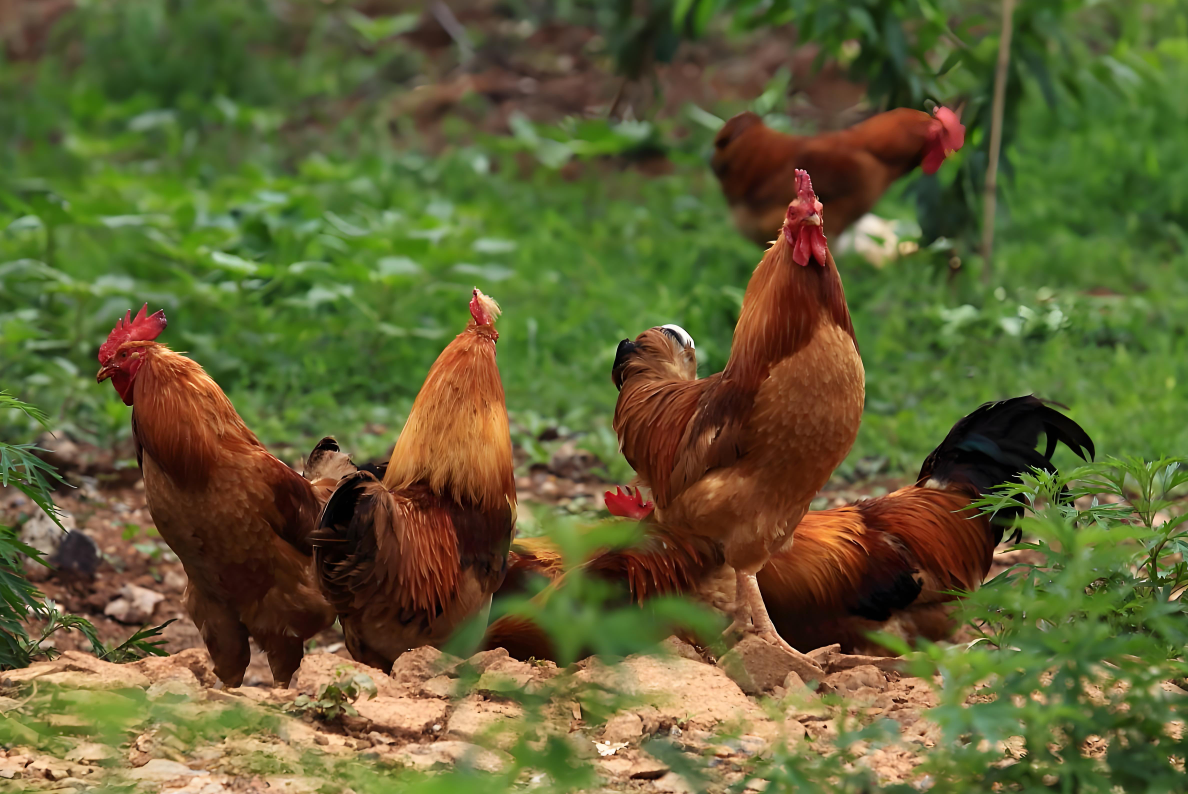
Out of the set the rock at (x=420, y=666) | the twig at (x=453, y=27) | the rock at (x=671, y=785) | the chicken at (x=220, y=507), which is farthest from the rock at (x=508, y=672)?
the twig at (x=453, y=27)

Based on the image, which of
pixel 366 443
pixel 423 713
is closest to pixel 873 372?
pixel 366 443

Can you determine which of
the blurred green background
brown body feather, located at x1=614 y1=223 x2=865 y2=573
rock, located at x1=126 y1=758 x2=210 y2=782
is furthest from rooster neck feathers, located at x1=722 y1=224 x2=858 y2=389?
the blurred green background

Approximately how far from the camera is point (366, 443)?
568cm

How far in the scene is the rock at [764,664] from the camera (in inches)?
132

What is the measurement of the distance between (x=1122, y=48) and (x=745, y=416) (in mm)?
5658

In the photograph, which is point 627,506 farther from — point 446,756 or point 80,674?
point 80,674

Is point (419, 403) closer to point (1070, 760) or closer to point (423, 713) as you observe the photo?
point (423, 713)

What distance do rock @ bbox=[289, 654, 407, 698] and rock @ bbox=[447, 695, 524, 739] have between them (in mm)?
216

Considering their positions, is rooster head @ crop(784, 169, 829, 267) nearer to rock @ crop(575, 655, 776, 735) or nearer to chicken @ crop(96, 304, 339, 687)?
rock @ crop(575, 655, 776, 735)

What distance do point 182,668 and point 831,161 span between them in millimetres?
4000

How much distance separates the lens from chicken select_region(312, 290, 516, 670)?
328 centimetres

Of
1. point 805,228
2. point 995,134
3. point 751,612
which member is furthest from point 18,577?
point 995,134

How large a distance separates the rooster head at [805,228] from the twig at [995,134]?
3.84 metres

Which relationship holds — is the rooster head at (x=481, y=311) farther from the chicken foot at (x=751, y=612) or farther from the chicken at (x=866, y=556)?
the chicken foot at (x=751, y=612)
